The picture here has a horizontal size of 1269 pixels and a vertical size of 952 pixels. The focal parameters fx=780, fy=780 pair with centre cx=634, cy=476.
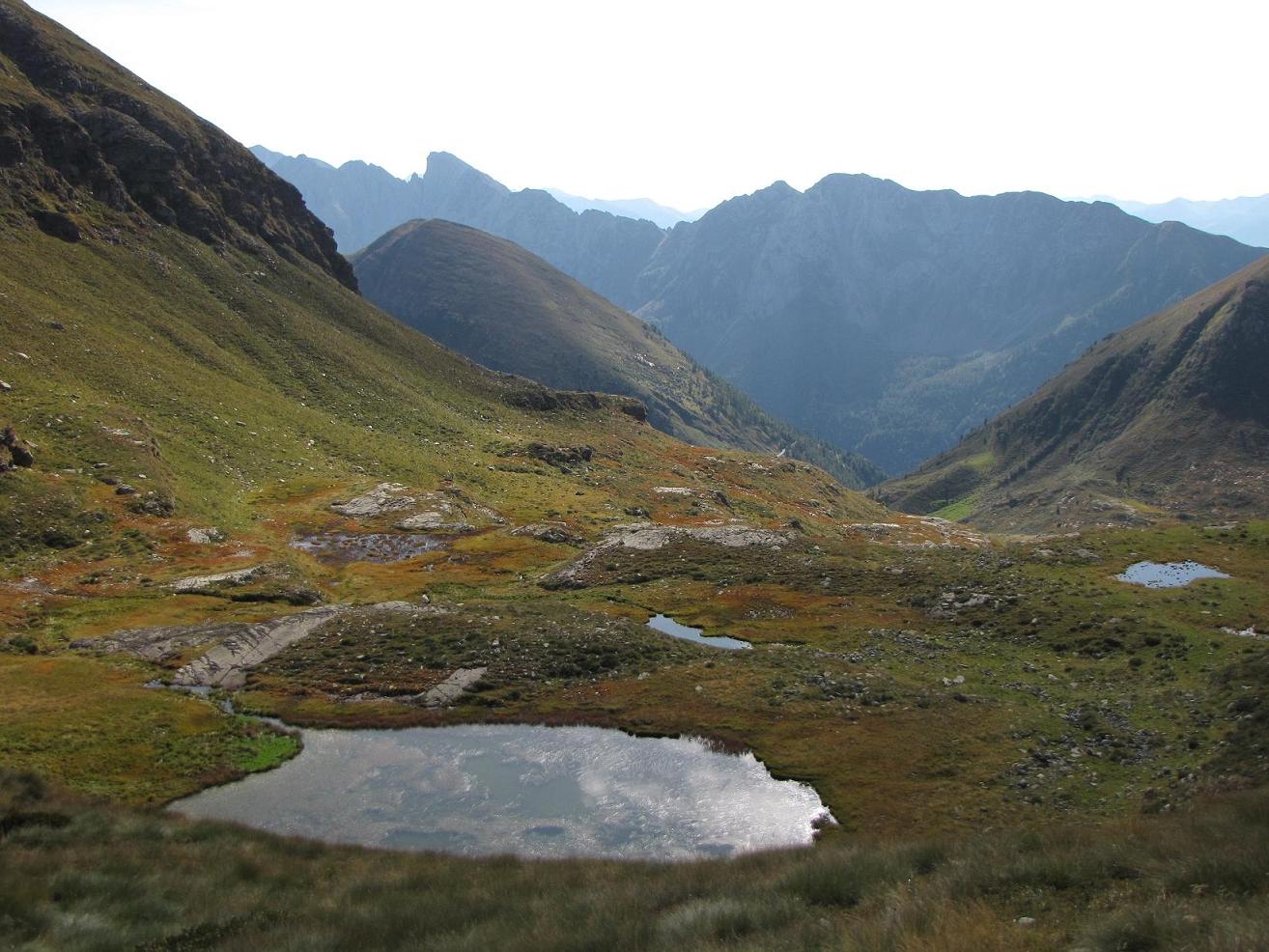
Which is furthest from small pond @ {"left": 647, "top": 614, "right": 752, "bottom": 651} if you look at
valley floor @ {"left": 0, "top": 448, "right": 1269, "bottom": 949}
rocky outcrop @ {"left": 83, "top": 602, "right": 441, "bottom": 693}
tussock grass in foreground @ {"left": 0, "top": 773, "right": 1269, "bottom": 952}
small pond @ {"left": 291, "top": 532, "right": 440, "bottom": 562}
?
tussock grass in foreground @ {"left": 0, "top": 773, "right": 1269, "bottom": 952}

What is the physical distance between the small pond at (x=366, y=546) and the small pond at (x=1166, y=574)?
228 feet

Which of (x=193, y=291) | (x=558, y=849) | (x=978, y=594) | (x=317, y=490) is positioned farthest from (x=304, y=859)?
(x=193, y=291)

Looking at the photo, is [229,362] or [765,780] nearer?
[765,780]

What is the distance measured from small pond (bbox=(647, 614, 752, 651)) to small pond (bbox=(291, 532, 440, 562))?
30.7 meters

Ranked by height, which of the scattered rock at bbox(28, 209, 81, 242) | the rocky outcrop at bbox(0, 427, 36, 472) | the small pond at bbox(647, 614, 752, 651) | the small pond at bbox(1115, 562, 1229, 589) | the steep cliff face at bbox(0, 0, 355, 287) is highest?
the steep cliff face at bbox(0, 0, 355, 287)

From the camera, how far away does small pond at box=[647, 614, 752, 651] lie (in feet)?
202

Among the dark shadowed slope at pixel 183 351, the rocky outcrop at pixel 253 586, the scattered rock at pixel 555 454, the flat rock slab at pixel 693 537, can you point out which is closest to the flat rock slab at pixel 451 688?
the rocky outcrop at pixel 253 586

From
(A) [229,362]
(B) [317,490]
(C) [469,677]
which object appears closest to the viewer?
(C) [469,677]

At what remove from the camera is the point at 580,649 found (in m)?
52.4

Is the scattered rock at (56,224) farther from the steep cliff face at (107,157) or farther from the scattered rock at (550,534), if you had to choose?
the scattered rock at (550,534)

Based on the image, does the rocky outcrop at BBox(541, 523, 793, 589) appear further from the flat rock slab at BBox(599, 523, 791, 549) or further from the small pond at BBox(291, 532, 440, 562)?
the small pond at BBox(291, 532, 440, 562)

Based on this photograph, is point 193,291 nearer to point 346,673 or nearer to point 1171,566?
point 346,673

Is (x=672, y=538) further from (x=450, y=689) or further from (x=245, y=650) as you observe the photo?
(x=245, y=650)

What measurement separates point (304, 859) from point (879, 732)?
2912 cm
